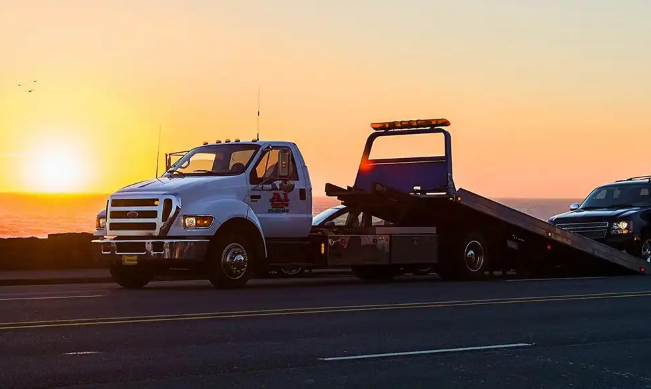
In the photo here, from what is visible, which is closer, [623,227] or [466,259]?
[466,259]

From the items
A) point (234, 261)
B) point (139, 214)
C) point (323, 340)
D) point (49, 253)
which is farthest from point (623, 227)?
point (323, 340)

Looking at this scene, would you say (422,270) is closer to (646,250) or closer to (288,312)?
(646,250)

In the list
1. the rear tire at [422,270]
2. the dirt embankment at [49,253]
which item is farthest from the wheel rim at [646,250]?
the dirt embankment at [49,253]

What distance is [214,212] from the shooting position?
1922 centimetres

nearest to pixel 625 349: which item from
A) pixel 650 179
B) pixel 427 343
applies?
pixel 427 343

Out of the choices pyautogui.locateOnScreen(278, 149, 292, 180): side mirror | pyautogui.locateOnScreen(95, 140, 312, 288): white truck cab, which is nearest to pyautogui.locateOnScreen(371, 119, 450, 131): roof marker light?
pyautogui.locateOnScreen(95, 140, 312, 288): white truck cab

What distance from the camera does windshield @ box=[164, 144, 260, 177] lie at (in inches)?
799

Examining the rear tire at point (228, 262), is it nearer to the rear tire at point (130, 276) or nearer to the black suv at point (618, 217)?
the rear tire at point (130, 276)

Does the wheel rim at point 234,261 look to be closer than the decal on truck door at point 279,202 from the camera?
Yes

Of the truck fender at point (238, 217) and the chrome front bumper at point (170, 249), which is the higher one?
→ the truck fender at point (238, 217)

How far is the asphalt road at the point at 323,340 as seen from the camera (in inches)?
359

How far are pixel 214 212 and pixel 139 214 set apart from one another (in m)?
1.26

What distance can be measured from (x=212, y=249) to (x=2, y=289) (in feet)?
13.3

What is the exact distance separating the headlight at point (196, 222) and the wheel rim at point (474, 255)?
642 cm
